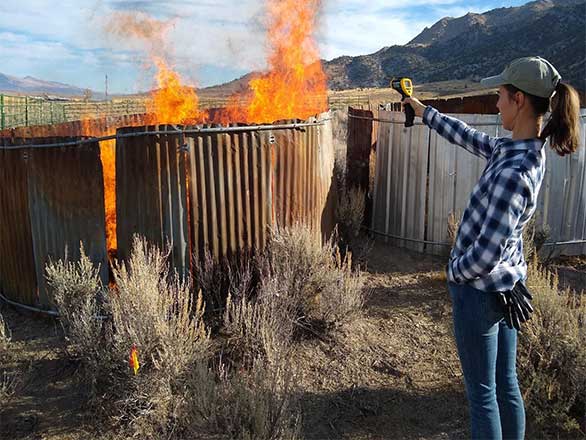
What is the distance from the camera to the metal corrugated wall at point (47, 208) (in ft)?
17.5

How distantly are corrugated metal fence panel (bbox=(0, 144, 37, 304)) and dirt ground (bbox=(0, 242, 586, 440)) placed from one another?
1.07 feet

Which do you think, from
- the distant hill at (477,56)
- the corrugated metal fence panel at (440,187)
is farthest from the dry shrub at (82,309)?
the distant hill at (477,56)

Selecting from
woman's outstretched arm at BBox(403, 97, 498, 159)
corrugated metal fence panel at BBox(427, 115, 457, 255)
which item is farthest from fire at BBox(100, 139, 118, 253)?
corrugated metal fence panel at BBox(427, 115, 457, 255)

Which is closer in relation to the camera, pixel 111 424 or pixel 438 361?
pixel 111 424

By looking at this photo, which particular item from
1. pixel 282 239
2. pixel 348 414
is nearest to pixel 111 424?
pixel 348 414

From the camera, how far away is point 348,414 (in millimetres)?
4043

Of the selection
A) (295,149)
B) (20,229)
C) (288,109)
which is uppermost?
(288,109)

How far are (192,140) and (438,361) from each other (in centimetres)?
332

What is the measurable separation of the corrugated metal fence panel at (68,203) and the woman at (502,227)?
159 inches

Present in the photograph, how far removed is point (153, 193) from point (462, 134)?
3.27m

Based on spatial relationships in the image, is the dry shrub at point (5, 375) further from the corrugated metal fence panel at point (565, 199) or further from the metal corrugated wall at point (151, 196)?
the corrugated metal fence panel at point (565, 199)

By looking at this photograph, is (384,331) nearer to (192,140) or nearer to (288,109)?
(192,140)

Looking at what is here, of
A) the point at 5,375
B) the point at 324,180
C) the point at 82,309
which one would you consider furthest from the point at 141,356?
the point at 324,180

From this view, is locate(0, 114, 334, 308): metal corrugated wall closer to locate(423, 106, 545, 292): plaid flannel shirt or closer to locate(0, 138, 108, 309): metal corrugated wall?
locate(0, 138, 108, 309): metal corrugated wall
